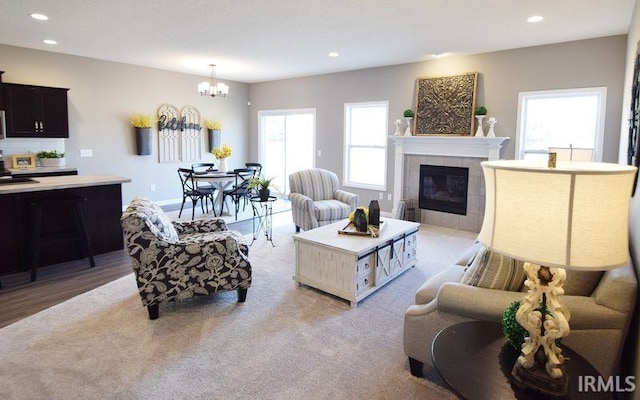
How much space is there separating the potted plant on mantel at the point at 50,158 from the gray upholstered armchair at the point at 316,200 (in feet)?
12.7

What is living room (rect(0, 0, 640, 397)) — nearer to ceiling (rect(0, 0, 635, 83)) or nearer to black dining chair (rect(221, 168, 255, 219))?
ceiling (rect(0, 0, 635, 83))

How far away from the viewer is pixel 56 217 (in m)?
4.37

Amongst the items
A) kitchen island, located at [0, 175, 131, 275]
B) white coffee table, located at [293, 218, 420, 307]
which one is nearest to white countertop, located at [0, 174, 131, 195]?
kitchen island, located at [0, 175, 131, 275]

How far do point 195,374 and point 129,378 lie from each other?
0.39 m

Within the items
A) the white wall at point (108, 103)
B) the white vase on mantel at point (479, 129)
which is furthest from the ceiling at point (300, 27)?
the white vase on mantel at point (479, 129)

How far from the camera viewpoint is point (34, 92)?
5.99 meters

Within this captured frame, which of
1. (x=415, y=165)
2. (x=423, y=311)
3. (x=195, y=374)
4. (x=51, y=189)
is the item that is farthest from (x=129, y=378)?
(x=415, y=165)

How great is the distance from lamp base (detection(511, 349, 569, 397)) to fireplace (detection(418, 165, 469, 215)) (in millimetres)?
5055

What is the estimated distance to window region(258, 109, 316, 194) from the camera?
28.2 ft

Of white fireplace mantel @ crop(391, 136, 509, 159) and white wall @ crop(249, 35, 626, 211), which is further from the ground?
white wall @ crop(249, 35, 626, 211)

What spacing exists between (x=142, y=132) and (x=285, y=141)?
10.0 ft

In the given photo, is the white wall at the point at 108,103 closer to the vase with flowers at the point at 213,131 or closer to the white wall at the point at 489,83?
the vase with flowers at the point at 213,131

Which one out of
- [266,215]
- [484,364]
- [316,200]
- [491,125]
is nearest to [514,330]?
[484,364]

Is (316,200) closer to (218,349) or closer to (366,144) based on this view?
(366,144)
